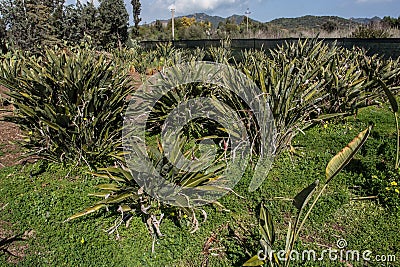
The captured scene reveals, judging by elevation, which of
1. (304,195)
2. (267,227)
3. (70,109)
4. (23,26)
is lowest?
(267,227)

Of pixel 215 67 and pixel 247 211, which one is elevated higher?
pixel 215 67

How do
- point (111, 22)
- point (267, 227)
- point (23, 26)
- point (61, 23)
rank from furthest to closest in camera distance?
point (111, 22), point (61, 23), point (23, 26), point (267, 227)

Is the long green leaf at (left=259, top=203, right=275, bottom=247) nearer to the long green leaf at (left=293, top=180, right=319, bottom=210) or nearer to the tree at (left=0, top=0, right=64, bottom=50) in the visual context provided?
the long green leaf at (left=293, top=180, right=319, bottom=210)

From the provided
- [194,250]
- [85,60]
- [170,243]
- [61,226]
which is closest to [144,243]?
[170,243]

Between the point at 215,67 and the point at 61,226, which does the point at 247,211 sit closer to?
the point at 61,226

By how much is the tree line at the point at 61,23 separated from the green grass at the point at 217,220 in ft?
32.6

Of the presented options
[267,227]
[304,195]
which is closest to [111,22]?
[267,227]

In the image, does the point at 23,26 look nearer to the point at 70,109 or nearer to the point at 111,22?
the point at 111,22

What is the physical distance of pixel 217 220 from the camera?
2.87 metres

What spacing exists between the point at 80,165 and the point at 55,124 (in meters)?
0.56

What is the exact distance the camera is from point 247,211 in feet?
9.85

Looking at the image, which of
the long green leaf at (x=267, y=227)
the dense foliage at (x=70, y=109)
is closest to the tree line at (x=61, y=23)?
the dense foliage at (x=70, y=109)

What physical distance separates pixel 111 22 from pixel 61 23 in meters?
2.69

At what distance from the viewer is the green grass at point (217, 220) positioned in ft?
8.29
